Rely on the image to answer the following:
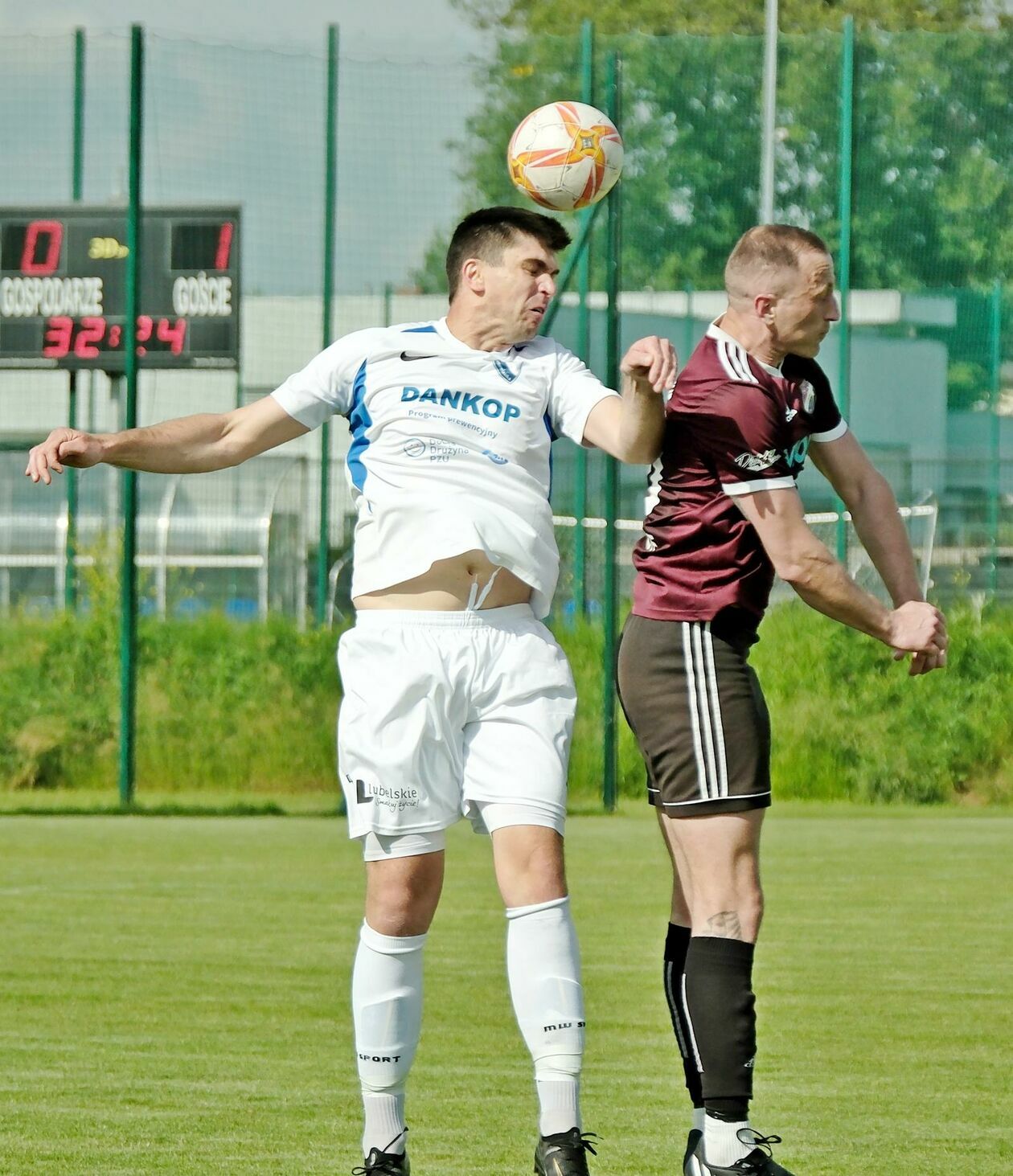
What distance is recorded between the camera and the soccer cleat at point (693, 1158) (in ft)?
14.2

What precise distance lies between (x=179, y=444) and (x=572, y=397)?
→ 877 millimetres

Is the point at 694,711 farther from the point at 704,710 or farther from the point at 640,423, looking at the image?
the point at 640,423

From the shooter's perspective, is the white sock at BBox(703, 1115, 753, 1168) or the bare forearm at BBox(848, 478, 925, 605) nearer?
the white sock at BBox(703, 1115, 753, 1168)

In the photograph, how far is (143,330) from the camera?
1417cm

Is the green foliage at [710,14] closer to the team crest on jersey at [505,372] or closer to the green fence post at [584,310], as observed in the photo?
the green fence post at [584,310]

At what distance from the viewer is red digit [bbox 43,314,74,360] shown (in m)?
14.4

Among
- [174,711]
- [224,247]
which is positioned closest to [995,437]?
[224,247]

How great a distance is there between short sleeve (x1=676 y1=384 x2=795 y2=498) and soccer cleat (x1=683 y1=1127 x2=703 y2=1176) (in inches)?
51.2

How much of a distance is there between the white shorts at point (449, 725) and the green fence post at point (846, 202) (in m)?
11.8

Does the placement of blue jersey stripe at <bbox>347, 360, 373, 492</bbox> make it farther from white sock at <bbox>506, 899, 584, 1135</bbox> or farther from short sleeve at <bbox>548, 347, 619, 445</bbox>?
white sock at <bbox>506, 899, 584, 1135</bbox>

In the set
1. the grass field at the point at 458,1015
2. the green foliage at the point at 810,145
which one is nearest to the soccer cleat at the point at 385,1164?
the grass field at the point at 458,1015

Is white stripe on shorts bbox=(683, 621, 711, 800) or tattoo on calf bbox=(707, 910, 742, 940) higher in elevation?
white stripe on shorts bbox=(683, 621, 711, 800)

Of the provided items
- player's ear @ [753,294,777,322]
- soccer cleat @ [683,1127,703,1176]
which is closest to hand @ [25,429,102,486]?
player's ear @ [753,294,777,322]

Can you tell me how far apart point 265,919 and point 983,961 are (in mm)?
2922
